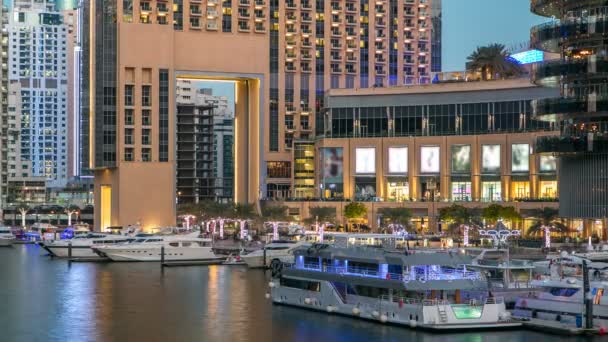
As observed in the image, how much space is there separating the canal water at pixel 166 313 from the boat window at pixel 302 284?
1.65 metres

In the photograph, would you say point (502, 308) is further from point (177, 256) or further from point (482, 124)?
point (482, 124)

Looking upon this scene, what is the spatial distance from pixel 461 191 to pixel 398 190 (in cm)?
937

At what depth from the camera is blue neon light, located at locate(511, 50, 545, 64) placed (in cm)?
16762

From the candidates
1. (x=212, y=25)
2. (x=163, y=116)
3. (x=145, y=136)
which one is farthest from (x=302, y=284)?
(x=212, y=25)

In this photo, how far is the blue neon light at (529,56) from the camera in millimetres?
167625

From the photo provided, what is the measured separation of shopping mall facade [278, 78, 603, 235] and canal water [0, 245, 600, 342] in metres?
60.4

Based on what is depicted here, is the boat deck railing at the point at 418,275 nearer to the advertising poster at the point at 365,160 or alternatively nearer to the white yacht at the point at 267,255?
the white yacht at the point at 267,255

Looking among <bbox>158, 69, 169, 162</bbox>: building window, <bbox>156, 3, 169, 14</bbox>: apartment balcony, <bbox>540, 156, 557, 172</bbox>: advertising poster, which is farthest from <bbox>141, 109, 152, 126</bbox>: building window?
<bbox>540, 156, 557, 172</bbox>: advertising poster

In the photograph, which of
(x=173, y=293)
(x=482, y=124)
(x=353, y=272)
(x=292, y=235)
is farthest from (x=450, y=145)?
(x=353, y=272)

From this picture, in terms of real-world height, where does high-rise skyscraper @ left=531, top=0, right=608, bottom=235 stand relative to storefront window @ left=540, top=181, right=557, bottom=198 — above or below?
above

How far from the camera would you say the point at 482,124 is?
523ft

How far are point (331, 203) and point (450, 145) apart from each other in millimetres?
19202

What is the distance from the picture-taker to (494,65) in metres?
176

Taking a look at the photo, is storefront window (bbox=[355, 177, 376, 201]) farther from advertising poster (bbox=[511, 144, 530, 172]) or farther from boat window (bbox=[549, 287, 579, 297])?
boat window (bbox=[549, 287, 579, 297])
